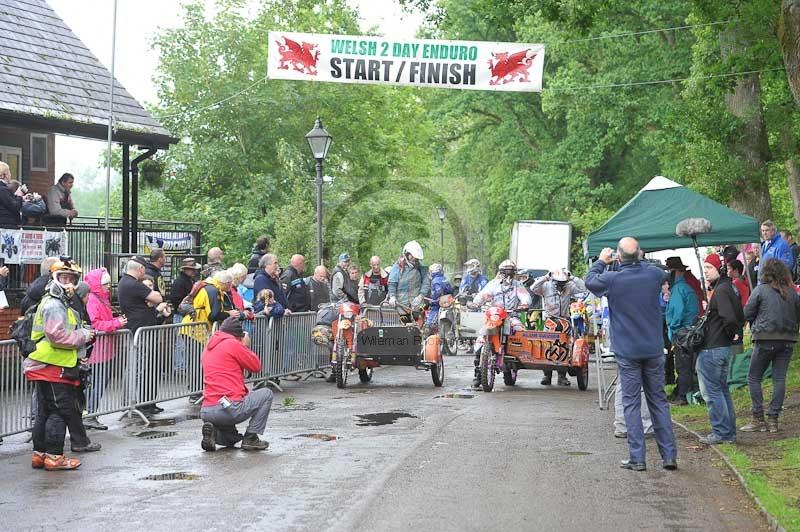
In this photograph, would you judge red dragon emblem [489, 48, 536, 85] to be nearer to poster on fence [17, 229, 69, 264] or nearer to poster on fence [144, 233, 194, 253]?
poster on fence [17, 229, 69, 264]

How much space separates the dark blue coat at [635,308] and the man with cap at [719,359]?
117 cm

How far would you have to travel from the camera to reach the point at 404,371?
76.3 ft

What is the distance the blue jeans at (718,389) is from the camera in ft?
41.0

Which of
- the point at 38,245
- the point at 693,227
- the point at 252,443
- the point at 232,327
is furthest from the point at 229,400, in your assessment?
the point at 38,245

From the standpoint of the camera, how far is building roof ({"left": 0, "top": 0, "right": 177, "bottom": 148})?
22.4 metres

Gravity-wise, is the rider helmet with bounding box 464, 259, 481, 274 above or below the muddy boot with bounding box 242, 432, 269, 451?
above

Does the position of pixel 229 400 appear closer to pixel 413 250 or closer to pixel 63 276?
pixel 63 276

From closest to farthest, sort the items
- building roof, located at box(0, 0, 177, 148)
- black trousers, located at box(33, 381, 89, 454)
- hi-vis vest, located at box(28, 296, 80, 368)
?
black trousers, located at box(33, 381, 89, 454) < hi-vis vest, located at box(28, 296, 80, 368) < building roof, located at box(0, 0, 177, 148)

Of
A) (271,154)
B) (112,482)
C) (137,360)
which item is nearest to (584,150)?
(271,154)

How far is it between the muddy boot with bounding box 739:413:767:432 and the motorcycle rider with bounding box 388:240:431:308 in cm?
751

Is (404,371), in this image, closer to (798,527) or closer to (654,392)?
(654,392)

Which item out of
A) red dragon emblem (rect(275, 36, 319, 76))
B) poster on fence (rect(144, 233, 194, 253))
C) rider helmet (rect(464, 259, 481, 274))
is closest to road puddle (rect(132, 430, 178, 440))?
red dragon emblem (rect(275, 36, 319, 76))

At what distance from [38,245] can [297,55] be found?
18.0ft

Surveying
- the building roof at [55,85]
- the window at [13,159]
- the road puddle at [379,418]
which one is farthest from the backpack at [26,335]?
the window at [13,159]
